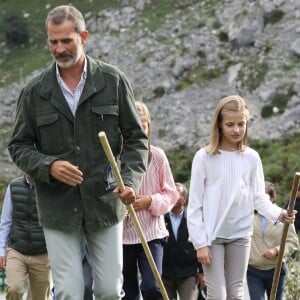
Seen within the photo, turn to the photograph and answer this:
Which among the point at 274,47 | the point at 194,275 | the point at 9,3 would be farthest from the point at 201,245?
the point at 9,3

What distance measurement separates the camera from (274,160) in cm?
3872

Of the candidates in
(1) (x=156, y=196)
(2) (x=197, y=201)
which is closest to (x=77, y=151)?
(2) (x=197, y=201)

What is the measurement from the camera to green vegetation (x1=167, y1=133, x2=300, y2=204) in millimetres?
36531

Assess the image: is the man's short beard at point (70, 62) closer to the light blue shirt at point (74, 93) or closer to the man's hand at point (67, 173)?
the light blue shirt at point (74, 93)

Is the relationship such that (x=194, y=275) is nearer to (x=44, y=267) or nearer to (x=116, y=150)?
(x=44, y=267)

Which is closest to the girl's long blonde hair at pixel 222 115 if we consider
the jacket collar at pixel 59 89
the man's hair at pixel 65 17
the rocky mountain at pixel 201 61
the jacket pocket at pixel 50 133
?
the jacket collar at pixel 59 89

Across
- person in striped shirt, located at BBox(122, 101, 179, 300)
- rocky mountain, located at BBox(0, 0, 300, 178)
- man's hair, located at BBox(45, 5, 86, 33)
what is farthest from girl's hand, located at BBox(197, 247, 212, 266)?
rocky mountain, located at BBox(0, 0, 300, 178)

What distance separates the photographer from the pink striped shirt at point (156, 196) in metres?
7.93

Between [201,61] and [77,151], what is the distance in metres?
43.6

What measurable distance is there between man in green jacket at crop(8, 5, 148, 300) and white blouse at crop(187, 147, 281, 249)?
105 centimetres

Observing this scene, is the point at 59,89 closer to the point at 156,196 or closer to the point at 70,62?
the point at 70,62

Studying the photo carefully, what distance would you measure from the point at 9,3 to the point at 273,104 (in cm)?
2487

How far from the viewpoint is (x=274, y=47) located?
1902 inches

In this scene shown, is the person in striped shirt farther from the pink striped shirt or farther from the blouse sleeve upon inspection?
the blouse sleeve
